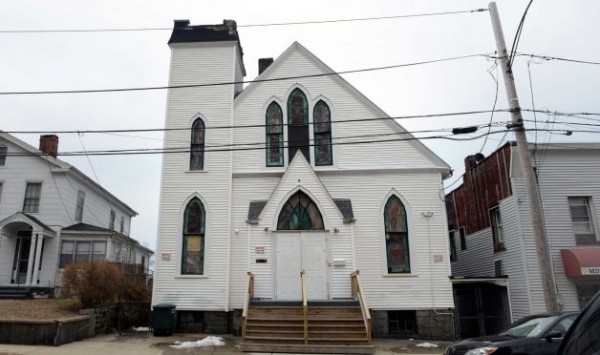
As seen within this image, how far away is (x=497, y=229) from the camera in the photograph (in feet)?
62.9

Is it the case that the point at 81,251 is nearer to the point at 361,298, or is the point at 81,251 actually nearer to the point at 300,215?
the point at 300,215

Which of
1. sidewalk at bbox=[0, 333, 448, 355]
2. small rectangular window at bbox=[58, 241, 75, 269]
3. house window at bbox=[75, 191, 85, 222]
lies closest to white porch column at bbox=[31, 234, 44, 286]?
small rectangular window at bbox=[58, 241, 75, 269]

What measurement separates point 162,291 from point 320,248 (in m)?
5.83

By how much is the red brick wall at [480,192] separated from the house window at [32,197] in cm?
2142

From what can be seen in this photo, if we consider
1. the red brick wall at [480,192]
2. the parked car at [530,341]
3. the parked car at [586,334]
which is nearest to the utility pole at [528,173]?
the parked car at [530,341]

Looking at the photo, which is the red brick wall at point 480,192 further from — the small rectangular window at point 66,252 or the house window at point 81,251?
the small rectangular window at point 66,252

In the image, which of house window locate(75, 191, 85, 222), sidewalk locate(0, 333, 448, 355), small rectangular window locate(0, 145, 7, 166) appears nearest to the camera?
sidewalk locate(0, 333, 448, 355)

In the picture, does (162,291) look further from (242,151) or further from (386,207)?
(386,207)

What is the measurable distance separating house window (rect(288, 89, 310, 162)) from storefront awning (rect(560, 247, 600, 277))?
388 inches

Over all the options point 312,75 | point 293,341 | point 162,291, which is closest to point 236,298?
point 162,291

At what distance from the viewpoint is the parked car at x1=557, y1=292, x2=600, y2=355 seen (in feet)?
7.78

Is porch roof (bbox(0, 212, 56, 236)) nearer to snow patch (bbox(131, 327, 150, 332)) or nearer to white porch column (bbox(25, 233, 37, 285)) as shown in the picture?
white porch column (bbox(25, 233, 37, 285))

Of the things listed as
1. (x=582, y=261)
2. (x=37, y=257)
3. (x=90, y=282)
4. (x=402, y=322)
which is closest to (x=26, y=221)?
(x=37, y=257)

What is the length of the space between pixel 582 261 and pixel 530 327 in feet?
27.4
